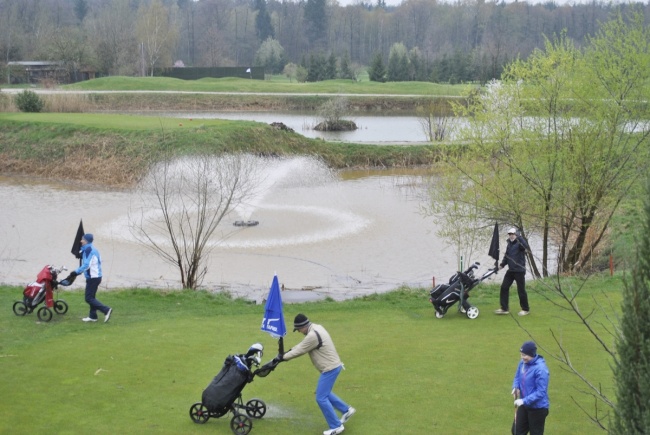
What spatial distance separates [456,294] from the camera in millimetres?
17156

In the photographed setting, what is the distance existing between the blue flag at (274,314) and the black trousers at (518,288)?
281 inches

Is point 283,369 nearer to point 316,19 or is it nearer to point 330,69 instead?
point 330,69

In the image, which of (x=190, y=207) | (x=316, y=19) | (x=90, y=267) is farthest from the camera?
(x=316, y=19)

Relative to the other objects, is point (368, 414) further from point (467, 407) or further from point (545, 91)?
point (545, 91)

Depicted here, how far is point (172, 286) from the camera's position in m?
23.2

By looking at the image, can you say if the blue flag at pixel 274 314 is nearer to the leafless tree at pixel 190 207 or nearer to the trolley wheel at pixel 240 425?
the trolley wheel at pixel 240 425

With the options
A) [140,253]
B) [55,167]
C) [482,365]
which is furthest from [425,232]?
[55,167]

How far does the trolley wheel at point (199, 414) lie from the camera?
432 inches

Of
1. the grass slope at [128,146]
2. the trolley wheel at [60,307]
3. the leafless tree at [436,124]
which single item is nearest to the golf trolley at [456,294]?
the trolley wheel at [60,307]

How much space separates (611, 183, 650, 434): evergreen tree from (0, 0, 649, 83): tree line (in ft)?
330

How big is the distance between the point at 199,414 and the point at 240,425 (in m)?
0.75

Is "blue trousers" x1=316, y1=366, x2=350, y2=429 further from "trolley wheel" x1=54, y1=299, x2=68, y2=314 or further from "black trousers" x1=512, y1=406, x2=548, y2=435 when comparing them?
"trolley wheel" x1=54, y1=299, x2=68, y2=314

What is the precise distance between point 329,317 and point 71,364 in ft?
21.2

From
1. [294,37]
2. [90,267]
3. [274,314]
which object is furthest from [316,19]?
[274,314]
